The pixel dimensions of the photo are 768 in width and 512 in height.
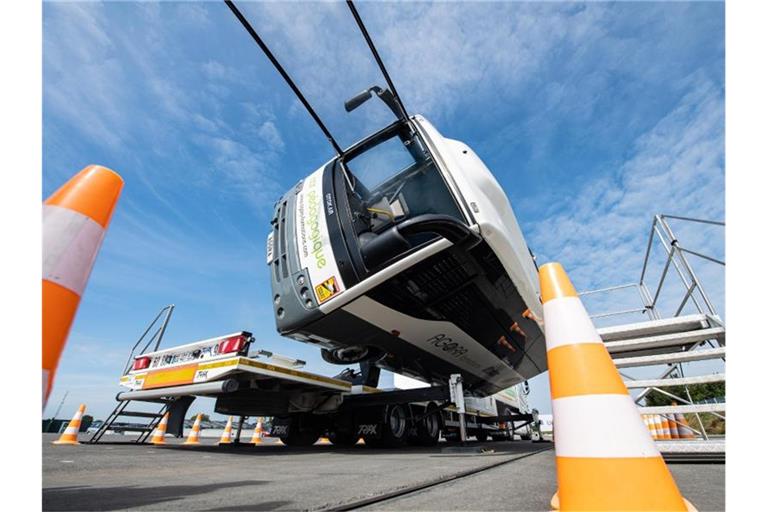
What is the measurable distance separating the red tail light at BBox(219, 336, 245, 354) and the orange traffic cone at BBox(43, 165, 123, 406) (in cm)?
336

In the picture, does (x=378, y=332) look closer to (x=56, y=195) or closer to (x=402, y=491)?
(x=402, y=491)

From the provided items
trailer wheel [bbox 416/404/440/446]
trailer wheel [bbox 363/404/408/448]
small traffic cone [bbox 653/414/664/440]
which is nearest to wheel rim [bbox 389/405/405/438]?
trailer wheel [bbox 363/404/408/448]

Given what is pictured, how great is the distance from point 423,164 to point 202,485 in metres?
3.86

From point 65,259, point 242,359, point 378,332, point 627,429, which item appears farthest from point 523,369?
point 65,259

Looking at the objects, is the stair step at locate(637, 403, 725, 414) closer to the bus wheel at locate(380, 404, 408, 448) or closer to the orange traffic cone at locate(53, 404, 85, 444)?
the bus wheel at locate(380, 404, 408, 448)

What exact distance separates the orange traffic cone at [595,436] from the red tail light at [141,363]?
5.60 meters

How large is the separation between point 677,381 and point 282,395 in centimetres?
464

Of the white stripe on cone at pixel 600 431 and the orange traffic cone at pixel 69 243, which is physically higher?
the orange traffic cone at pixel 69 243

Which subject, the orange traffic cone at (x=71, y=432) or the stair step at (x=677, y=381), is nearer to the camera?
the stair step at (x=677, y=381)

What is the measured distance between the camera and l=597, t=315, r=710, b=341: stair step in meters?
3.51

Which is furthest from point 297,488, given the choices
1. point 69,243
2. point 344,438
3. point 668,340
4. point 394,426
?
point 344,438

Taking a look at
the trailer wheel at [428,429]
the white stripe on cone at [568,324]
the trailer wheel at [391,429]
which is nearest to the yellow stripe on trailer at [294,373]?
the trailer wheel at [391,429]

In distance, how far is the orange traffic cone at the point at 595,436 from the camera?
1001mm

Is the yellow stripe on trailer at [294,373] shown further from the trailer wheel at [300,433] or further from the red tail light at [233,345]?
the trailer wheel at [300,433]
